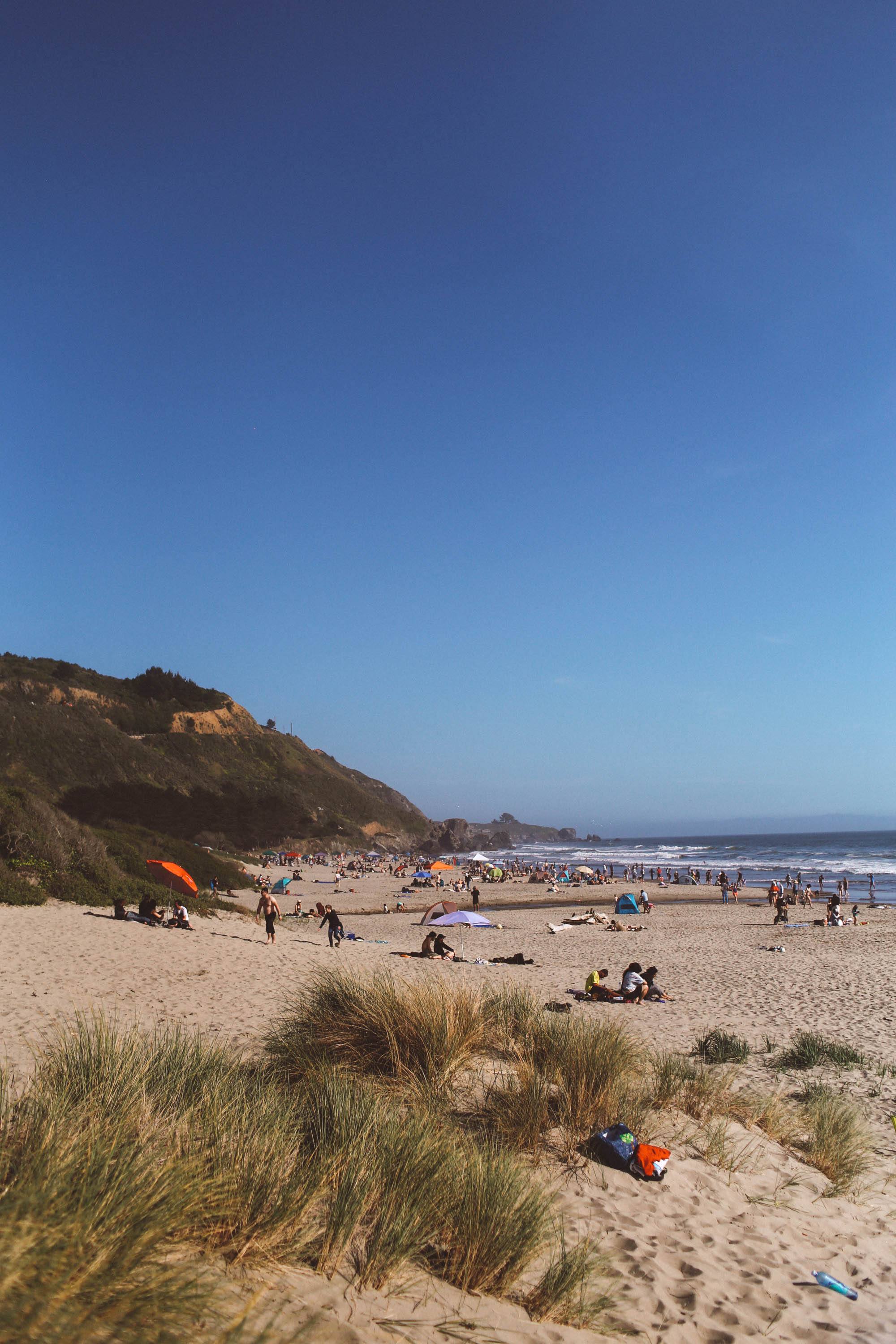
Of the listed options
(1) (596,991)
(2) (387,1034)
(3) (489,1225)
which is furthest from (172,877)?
(3) (489,1225)

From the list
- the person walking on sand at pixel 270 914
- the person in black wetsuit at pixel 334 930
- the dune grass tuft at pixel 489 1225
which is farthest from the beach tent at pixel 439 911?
the dune grass tuft at pixel 489 1225

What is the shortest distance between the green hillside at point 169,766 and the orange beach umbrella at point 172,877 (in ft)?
40.4

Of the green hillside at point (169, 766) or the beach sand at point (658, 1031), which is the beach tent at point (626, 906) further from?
the green hillside at point (169, 766)

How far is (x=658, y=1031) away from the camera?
1138 centimetres

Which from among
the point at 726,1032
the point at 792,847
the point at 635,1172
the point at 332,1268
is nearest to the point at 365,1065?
the point at 635,1172

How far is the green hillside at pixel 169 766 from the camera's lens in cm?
5016

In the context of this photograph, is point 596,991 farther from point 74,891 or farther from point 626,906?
point 626,906

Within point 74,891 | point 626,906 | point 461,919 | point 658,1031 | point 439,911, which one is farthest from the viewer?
point 626,906

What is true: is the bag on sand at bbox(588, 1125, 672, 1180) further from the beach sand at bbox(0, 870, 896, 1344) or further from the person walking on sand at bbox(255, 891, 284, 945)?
the person walking on sand at bbox(255, 891, 284, 945)

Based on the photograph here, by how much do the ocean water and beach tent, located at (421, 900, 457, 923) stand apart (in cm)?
2794

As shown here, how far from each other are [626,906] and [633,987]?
19.1m

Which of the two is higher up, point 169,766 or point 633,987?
point 169,766

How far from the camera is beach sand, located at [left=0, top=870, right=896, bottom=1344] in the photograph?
398 cm

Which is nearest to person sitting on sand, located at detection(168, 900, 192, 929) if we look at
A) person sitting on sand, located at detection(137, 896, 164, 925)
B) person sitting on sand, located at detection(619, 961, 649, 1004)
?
person sitting on sand, located at detection(137, 896, 164, 925)
